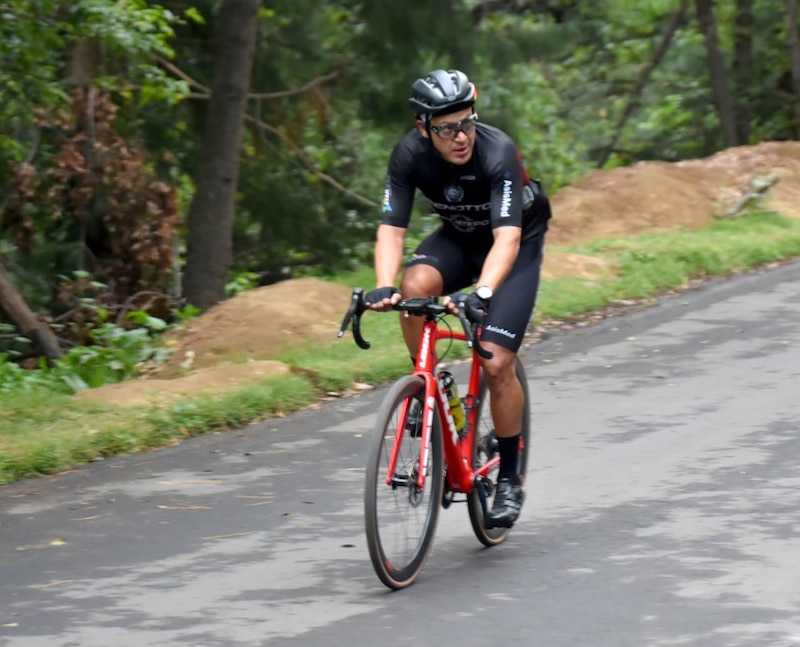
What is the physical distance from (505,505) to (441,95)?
178 centimetres

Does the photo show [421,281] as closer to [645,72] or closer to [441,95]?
[441,95]

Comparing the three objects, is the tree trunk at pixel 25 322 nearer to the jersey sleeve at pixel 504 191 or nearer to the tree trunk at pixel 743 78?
the jersey sleeve at pixel 504 191

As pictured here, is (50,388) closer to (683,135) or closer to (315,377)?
(315,377)

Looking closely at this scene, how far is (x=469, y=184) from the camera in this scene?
6.28 metres

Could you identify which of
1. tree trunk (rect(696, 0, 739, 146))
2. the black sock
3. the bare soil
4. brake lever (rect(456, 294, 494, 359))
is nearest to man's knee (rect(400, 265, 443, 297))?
brake lever (rect(456, 294, 494, 359))

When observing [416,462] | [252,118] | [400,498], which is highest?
[252,118]

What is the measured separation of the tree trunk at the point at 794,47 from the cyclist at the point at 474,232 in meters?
21.9

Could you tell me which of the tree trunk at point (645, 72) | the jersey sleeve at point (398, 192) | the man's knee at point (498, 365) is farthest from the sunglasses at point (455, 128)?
the tree trunk at point (645, 72)

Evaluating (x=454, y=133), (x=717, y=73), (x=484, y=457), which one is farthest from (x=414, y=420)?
(x=717, y=73)

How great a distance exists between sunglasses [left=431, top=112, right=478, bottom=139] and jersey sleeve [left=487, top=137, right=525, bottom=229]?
166 mm

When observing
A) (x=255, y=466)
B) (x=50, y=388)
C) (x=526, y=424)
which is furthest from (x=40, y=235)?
(x=526, y=424)

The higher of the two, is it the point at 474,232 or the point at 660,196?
the point at 474,232

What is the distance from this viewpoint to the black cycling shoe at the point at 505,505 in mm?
6355

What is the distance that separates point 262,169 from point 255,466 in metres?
14.6
